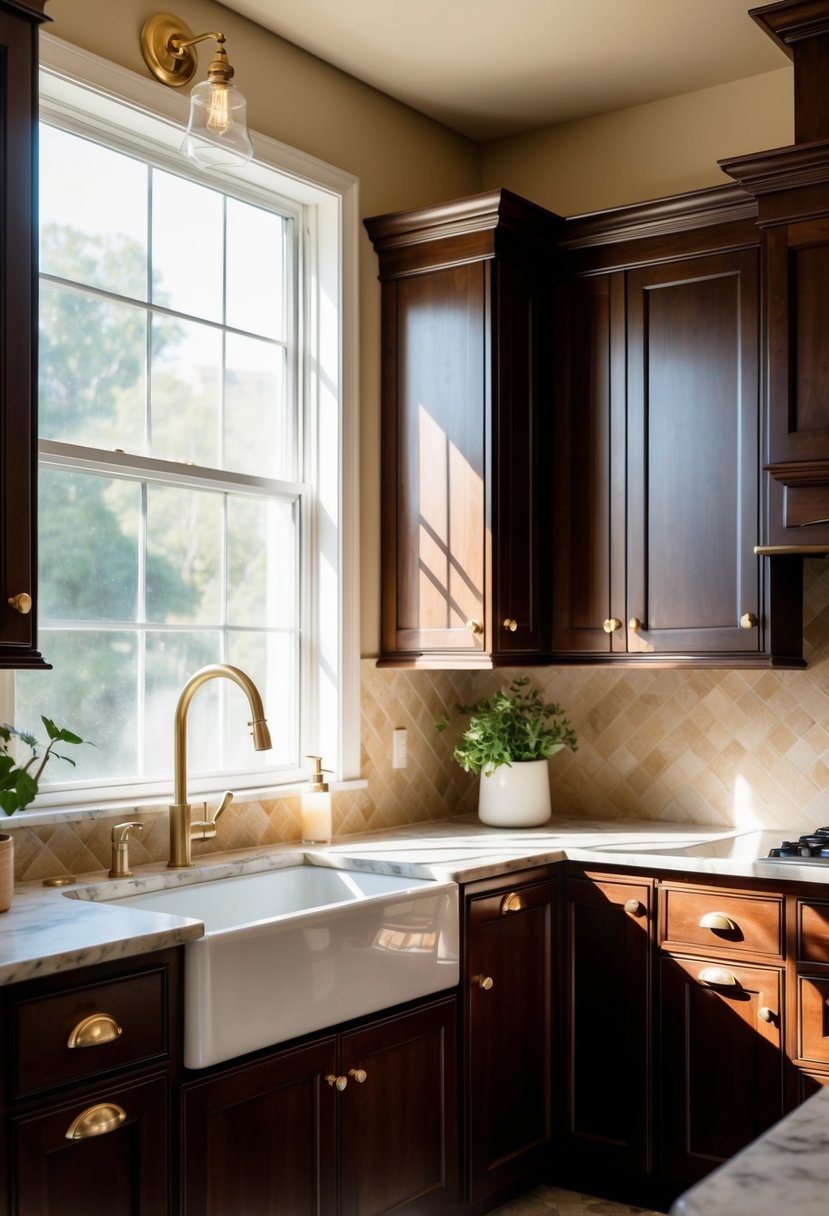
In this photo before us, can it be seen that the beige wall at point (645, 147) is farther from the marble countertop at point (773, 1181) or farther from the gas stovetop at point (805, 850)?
the marble countertop at point (773, 1181)

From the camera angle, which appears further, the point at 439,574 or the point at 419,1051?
the point at 439,574

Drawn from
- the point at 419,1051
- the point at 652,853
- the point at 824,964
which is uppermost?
the point at 652,853

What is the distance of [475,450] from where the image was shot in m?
3.35

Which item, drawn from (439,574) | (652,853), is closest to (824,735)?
(652,853)

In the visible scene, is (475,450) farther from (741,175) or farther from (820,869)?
(820,869)

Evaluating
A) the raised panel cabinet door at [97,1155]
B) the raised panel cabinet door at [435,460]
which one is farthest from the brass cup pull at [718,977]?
Result: the raised panel cabinet door at [97,1155]

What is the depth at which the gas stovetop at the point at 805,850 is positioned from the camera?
2.83 metres

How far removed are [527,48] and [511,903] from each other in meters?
2.24

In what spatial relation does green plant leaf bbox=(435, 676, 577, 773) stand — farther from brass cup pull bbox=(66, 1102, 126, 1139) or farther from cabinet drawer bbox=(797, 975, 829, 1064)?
brass cup pull bbox=(66, 1102, 126, 1139)

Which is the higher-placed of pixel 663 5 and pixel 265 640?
pixel 663 5

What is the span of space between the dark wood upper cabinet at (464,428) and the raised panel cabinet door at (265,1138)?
1274mm

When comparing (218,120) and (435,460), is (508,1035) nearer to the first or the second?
(435,460)

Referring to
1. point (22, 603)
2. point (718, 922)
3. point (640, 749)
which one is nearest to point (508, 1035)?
point (718, 922)

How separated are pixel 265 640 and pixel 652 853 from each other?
1125mm
